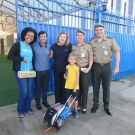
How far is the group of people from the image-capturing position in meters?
2.59

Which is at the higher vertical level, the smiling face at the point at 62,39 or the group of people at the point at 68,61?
the smiling face at the point at 62,39

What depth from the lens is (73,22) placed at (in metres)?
4.05

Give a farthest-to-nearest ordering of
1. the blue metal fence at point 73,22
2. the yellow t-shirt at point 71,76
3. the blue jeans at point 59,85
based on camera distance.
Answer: the blue metal fence at point 73,22 → the blue jeans at point 59,85 → the yellow t-shirt at point 71,76

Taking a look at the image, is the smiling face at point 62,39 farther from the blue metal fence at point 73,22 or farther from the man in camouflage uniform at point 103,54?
the blue metal fence at point 73,22

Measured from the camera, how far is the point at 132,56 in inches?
230

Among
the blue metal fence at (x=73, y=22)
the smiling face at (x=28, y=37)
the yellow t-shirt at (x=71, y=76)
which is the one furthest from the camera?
the blue metal fence at (x=73, y=22)

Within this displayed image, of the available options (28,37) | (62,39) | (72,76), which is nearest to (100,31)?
(62,39)

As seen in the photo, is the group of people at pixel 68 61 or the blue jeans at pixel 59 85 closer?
the group of people at pixel 68 61

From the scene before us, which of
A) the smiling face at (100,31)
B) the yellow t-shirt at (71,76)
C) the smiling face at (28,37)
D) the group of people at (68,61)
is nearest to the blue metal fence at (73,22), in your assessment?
the smiling face at (28,37)

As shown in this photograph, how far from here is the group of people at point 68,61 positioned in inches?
102

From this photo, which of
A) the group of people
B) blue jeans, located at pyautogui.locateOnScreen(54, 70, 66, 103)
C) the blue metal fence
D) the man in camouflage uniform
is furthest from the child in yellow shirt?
the blue metal fence

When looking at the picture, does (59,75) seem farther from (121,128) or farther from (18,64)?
(121,128)

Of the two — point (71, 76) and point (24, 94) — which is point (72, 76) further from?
point (24, 94)

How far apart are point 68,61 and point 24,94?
1.03 m
